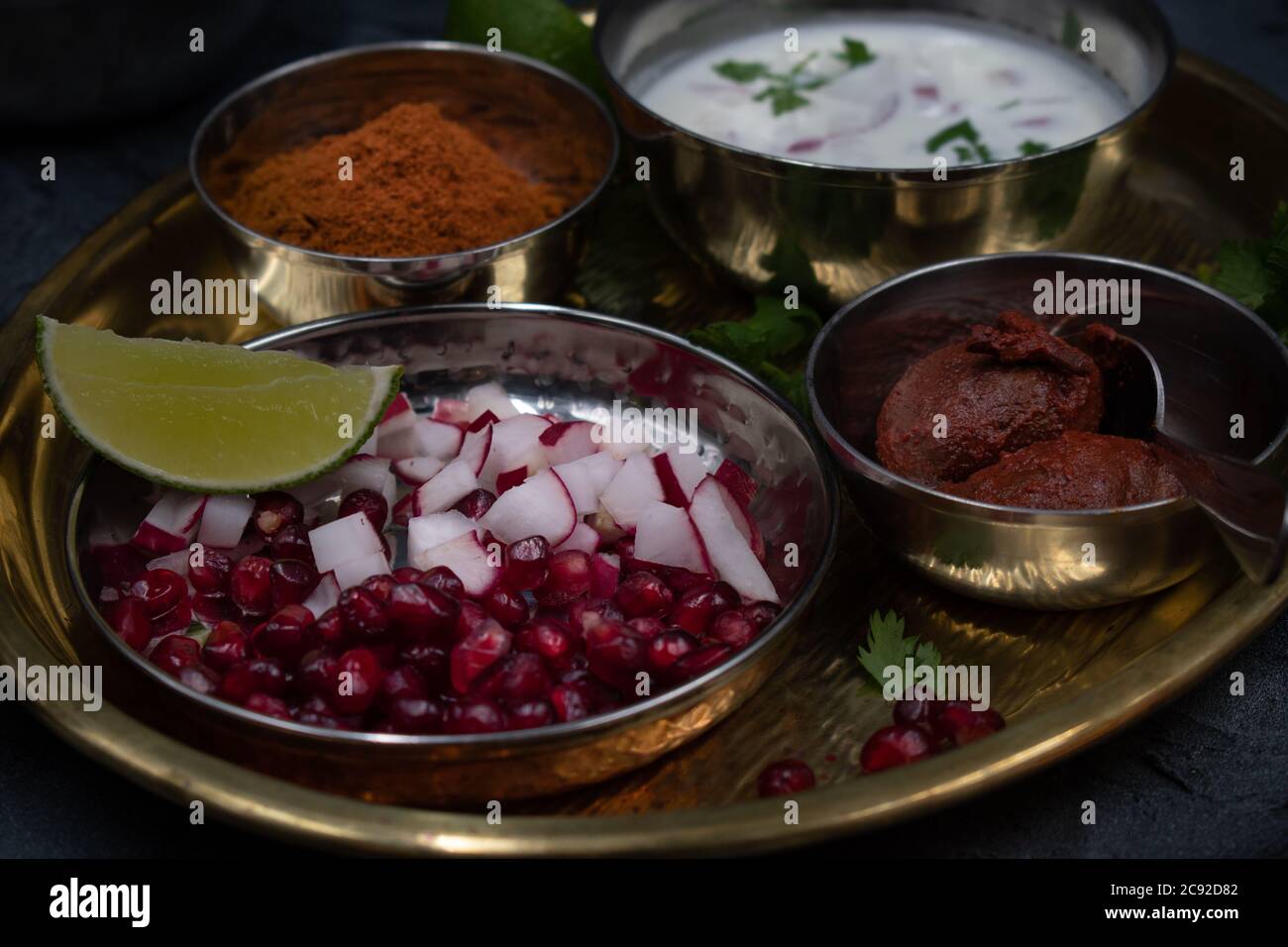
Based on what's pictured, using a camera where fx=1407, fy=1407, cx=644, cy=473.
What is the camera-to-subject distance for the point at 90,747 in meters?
1.50

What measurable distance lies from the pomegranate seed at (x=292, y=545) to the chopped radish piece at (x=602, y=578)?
370mm

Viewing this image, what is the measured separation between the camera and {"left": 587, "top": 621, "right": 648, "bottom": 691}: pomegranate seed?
62.6 inches

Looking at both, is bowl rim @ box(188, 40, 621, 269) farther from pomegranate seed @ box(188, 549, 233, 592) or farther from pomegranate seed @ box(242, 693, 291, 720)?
pomegranate seed @ box(242, 693, 291, 720)

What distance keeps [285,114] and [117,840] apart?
4.61 feet

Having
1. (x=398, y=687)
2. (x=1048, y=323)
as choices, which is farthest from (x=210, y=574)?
(x=1048, y=323)

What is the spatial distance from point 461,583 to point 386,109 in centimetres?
125

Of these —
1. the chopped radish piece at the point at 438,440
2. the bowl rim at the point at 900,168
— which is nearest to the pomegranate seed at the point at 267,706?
the chopped radish piece at the point at 438,440

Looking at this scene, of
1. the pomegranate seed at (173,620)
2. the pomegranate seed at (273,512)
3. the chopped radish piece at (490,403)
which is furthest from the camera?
the chopped radish piece at (490,403)

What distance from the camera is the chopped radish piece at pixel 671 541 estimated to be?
1.79m

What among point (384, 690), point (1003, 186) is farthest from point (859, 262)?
point (384, 690)

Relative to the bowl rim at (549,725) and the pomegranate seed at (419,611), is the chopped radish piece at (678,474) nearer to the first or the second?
the bowl rim at (549,725)

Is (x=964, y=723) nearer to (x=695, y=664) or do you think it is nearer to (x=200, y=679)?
(x=695, y=664)

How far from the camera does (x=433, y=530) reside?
1.81 meters
